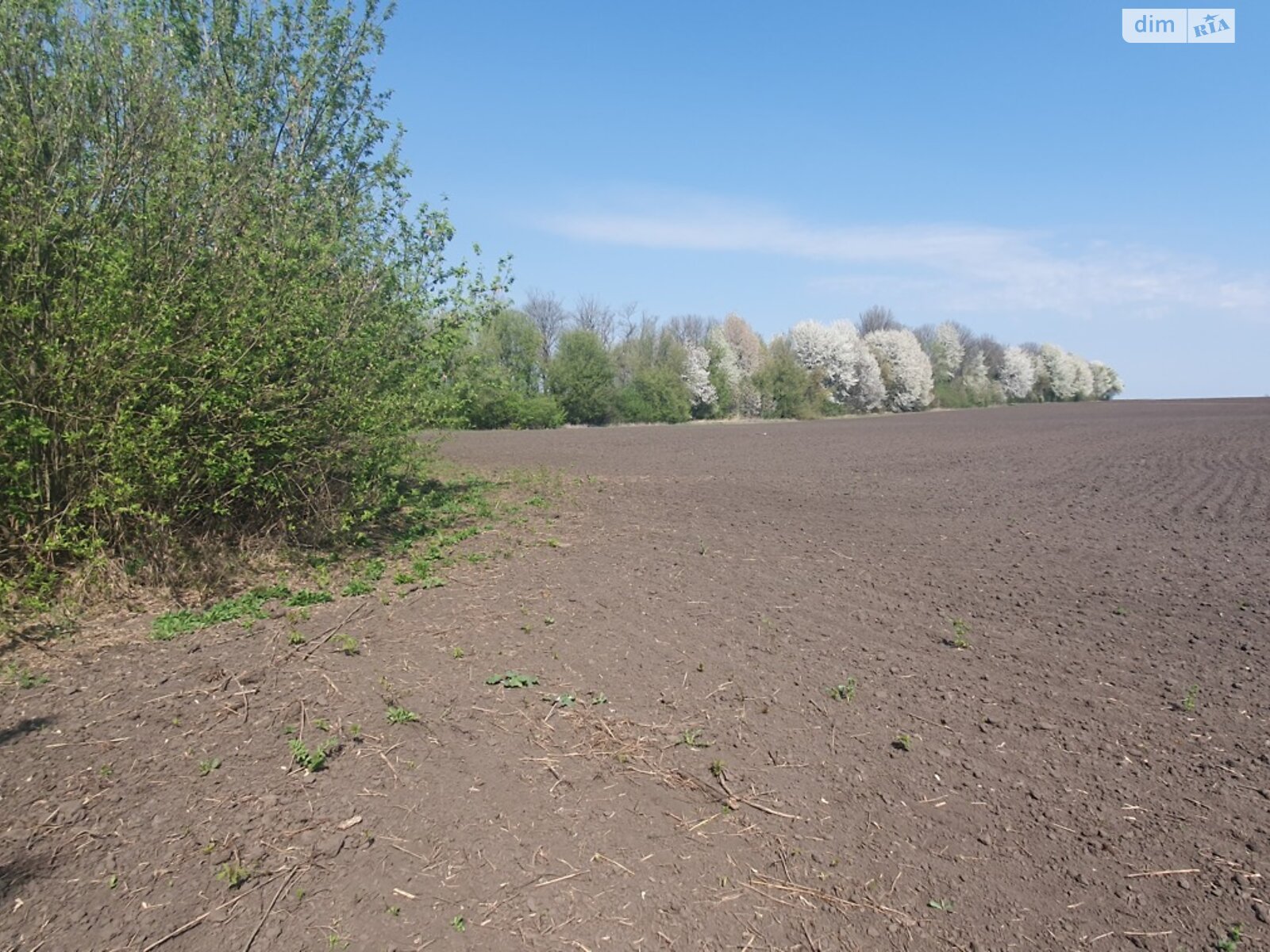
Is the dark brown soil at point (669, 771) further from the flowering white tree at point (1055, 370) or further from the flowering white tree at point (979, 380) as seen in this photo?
the flowering white tree at point (1055, 370)

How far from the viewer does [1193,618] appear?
7.47 meters

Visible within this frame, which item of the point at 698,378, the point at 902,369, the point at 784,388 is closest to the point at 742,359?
the point at 784,388

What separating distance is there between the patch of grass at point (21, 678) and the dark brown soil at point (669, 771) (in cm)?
13

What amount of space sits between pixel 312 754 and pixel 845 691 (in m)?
3.27

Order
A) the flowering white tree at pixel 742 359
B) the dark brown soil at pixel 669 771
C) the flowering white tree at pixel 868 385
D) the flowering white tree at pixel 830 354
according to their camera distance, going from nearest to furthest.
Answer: the dark brown soil at pixel 669 771, the flowering white tree at pixel 742 359, the flowering white tree at pixel 830 354, the flowering white tree at pixel 868 385

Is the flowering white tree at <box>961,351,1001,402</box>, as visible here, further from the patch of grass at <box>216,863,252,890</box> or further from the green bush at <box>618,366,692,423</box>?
the patch of grass at <box>216,863,252,890</box>

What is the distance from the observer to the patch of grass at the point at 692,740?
4.96m

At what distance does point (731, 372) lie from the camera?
238ft

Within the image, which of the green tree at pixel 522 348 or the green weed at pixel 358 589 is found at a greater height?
the green tree at pixel 522 348

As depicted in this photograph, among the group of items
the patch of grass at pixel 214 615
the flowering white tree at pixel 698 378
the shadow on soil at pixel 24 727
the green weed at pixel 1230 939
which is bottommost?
the green weed at pixel 1230 939

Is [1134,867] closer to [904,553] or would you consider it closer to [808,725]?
[808,725]

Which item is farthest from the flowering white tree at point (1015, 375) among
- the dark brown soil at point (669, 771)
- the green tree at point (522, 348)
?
the dark brown soil at point (669, 771)

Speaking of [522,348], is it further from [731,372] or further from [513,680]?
[513,680]

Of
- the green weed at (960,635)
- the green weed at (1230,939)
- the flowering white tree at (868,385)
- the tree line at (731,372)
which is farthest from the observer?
the flowering white tree at (868,385)
